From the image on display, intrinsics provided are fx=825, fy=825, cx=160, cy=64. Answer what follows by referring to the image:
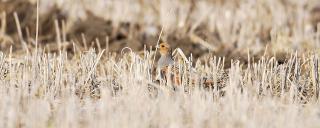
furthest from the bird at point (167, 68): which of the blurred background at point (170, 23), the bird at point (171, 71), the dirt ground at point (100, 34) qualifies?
the blurred background at point (170, 23)

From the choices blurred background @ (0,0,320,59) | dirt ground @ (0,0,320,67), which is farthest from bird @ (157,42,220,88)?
blurred background @ (0,0,320,59)

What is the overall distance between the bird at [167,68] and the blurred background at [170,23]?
10.6ft

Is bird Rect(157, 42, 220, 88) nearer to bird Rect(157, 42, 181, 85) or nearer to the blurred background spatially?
bird Rect(157, 42, 181, 85)

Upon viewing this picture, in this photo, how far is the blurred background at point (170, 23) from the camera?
10109mm

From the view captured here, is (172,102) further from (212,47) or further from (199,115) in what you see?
(212,47)

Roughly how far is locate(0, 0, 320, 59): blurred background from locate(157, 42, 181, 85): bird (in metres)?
3.24

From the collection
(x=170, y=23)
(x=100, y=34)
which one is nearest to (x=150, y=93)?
(x=100, y=34)

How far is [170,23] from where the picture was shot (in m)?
10.9

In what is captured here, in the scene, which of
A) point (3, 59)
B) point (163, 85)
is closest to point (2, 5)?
point (3, 59)

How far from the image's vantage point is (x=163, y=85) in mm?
5762

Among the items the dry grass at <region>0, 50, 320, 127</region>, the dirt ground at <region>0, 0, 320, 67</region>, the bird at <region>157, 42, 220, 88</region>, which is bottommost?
the dry grass at <region>0, 50, 320, 127</region>

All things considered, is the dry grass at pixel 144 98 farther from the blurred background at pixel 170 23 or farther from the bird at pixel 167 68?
the blurred background at pixel 170 23

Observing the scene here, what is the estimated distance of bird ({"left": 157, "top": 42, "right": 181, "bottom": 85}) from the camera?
605cm

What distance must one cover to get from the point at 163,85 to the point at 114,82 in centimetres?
58
